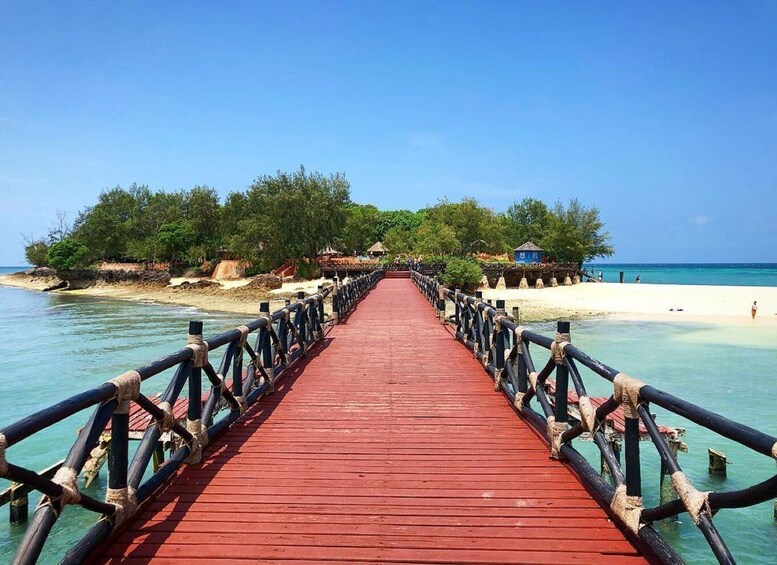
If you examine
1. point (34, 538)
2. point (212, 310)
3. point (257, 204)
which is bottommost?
point (212, 310)

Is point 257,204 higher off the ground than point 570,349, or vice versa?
point 257,204

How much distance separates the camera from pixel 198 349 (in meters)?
4.38

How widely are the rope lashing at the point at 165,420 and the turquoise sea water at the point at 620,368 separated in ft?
12.8

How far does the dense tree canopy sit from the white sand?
1342cm

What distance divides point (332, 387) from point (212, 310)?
3427 cm

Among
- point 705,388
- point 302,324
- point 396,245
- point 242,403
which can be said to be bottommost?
point 705,388

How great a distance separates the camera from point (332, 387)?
277 inches

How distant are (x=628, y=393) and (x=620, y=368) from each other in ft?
52.3

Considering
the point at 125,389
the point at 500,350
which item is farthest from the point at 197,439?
the point at 500,350

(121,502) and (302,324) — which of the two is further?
(302,324)

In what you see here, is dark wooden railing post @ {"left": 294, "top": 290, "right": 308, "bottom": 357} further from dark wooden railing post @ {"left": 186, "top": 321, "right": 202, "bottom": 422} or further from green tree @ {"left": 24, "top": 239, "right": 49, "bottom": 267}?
green tree @ {"left": 24, "top": 239, "right": 49, "bottom": 267}

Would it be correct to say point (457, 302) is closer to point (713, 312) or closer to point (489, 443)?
point (489, 443)

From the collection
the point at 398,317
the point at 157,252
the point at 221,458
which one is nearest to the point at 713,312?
the point at 398,317

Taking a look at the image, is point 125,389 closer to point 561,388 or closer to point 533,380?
point 561,388
